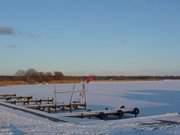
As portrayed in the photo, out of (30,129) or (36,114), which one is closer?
(30,129)

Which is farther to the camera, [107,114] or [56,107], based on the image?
[56,107]

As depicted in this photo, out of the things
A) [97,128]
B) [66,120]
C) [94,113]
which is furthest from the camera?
[94,113]

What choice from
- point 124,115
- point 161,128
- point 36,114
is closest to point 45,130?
point 161,128

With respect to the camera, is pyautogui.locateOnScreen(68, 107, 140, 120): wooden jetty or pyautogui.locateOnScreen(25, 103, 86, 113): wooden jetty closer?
pyautogui.locateOnScreen(68, 107, 140, 120): wooden jetty

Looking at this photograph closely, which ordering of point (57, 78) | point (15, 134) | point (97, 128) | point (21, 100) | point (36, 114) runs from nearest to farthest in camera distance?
point (15, 134) < point (97, 128) < point (36, 114) < point (21, 100) < point (57, 78)

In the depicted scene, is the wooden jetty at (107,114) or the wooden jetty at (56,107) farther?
the wooden jetty at (56,107)

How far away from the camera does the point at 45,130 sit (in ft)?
31.4

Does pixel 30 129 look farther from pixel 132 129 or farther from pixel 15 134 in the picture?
pixel 132 129

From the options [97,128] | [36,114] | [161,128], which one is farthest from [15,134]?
[36,114]

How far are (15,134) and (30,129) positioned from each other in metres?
0.94

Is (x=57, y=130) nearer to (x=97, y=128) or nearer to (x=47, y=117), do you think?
(x=97, y=128)

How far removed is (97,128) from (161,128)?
62.9 inches

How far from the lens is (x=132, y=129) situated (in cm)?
938

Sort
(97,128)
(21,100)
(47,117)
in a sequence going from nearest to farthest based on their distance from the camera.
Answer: (97,128), (47,117), (21,100)
